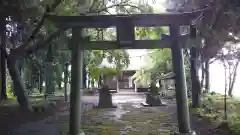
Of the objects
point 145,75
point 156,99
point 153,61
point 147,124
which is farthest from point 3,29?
point 145,75

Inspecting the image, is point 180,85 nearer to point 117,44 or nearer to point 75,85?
point 117,44

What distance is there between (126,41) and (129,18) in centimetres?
55

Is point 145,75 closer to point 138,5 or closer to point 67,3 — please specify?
point 138,5

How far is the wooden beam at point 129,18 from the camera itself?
6.07 meters

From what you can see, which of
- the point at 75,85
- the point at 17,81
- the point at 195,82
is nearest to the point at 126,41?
the point at 75,85

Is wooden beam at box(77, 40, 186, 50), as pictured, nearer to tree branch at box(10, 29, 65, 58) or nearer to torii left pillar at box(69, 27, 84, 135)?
torii left pillar at box(69, 27, 84, 135)

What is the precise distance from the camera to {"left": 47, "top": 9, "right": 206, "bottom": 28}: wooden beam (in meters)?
6.07

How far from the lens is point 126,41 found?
20.4 ft

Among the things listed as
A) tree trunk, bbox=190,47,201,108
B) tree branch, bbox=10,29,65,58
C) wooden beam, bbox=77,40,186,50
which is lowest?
tree trunk, bbox=190,47,201,108

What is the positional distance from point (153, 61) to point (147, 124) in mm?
11678

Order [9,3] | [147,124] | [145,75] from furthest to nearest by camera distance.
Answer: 1. [145,75]
2. [147,124]
3. [9,3]

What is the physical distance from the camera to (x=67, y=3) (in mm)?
9641

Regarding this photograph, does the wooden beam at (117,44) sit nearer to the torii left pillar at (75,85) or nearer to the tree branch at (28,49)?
the torii left pillar at (75,85)

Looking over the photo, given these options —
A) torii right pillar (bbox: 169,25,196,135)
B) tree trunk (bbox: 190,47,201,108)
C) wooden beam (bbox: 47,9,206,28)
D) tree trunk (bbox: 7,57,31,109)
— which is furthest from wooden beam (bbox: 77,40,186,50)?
tree trunk (bbox: 190,47,201,108)
